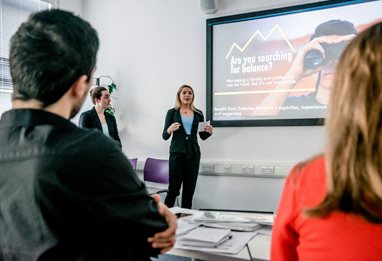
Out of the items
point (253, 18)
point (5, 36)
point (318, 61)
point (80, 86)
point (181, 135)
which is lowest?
point (181, 135)

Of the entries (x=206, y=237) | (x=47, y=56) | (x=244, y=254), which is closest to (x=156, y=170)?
(x=206, y=237)

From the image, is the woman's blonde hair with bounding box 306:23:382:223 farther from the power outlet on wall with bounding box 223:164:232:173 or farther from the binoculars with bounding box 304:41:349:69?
the power outlet on wall with bounding box 223:164:232:173

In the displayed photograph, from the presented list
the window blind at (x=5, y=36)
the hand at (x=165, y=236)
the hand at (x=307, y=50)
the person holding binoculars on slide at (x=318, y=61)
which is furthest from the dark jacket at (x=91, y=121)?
the hand at (x=165, y=236)

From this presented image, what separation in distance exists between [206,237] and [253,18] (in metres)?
2.99

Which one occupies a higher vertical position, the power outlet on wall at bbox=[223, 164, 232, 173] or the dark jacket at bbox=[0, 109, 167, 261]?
the dark jacket at bbox=[0, 109, 167, 261]

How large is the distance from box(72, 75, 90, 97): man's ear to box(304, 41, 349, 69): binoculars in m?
3.11

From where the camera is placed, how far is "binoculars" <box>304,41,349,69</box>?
3395mm

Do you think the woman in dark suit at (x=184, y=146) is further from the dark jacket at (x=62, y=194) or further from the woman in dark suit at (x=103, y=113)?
the dark jacket at (x=62, y=194)

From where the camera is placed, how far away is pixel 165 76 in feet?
13.9

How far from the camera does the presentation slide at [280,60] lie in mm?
3389

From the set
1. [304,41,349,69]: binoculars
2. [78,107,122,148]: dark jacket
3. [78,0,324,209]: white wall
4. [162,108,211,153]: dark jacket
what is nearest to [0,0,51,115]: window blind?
[78,107,122,148]: dark jacket

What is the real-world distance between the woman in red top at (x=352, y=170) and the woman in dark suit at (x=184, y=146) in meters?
2.95

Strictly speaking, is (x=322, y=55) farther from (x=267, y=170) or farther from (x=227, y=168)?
(x=227, y=168)

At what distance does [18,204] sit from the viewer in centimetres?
70
